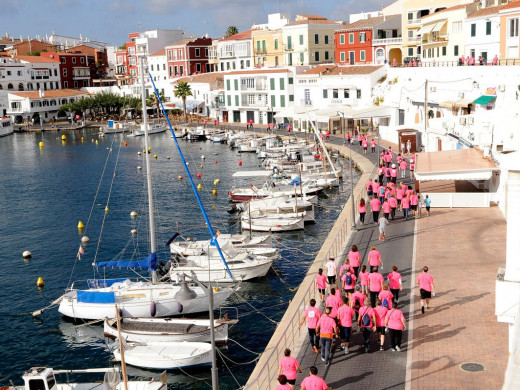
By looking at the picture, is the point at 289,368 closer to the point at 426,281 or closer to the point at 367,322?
the point at 367,322

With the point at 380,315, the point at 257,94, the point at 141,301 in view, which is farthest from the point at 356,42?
the point at 380,315

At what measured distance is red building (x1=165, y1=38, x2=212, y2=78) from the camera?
11600 cm

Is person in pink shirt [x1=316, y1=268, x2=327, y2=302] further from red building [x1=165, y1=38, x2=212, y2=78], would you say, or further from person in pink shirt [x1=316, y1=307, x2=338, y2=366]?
red building [x1=165, y1=38, x2=212, y2=78]

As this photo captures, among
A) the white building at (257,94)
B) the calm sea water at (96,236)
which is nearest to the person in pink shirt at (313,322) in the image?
the calm sea water at (96,236)

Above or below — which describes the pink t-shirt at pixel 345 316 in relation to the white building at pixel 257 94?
below

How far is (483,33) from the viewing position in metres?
54.1

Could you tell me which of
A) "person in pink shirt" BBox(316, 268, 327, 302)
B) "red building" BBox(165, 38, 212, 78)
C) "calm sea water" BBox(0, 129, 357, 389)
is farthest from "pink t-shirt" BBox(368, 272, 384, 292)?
"red building" BBox(165, 38, 212, 78)

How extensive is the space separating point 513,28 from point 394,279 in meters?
38.2

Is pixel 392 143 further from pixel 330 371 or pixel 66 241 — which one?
pixel 330 371

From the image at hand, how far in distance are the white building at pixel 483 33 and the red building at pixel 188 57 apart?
222ft

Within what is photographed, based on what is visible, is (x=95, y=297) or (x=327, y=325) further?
(x=95, y=297)

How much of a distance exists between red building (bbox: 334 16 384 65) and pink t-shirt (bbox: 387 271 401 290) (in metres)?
67.6

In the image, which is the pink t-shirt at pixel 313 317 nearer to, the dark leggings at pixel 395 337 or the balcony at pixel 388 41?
the dark leggings at pixel 395 337

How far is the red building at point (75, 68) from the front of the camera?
130375 millimetres
